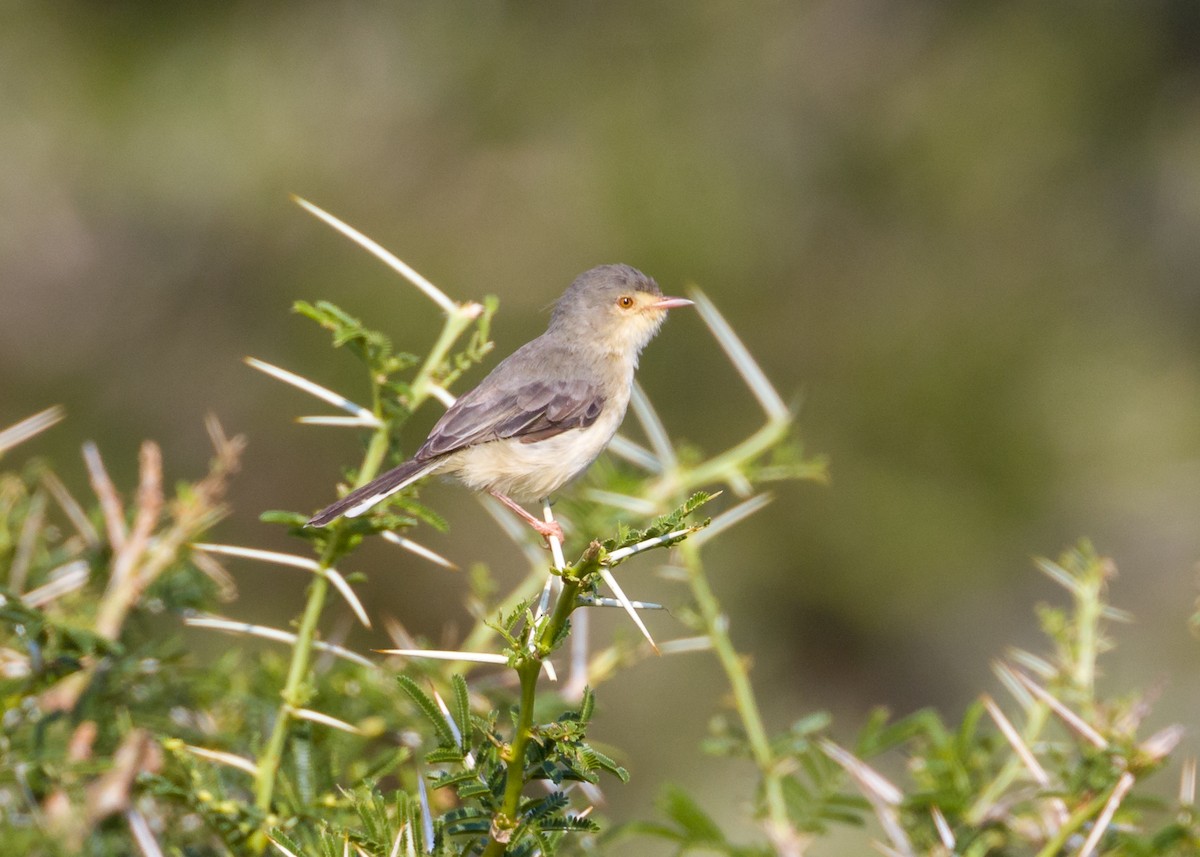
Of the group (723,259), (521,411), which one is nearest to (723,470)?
(521,411)

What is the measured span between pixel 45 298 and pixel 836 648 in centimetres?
756

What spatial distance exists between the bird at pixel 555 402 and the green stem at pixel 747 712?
77cm

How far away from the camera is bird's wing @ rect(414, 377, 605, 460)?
3.94 metres

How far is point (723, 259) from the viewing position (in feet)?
A: 35.6

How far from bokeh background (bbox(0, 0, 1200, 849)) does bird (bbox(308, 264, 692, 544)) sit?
516 centimetres

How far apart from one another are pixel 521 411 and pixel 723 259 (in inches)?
273

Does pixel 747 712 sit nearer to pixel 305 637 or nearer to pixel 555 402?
pixel 305 637

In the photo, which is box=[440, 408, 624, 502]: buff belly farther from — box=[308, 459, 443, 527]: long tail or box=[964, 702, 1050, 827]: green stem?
box=[964, 702, 1050, 827]: green stem

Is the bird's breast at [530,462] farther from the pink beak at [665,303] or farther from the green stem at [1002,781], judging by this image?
the green stem at [1002,781]

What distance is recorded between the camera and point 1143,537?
11.1 metres

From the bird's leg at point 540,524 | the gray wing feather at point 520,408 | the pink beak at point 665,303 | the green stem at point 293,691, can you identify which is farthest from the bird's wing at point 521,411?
the green stem at point 293,691

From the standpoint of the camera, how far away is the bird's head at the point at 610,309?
457 centimetres

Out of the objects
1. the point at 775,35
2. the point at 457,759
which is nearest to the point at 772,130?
the point at 775,35

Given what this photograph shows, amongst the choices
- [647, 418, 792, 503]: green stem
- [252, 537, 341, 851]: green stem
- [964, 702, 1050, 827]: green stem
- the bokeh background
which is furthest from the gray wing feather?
the bokeh background
